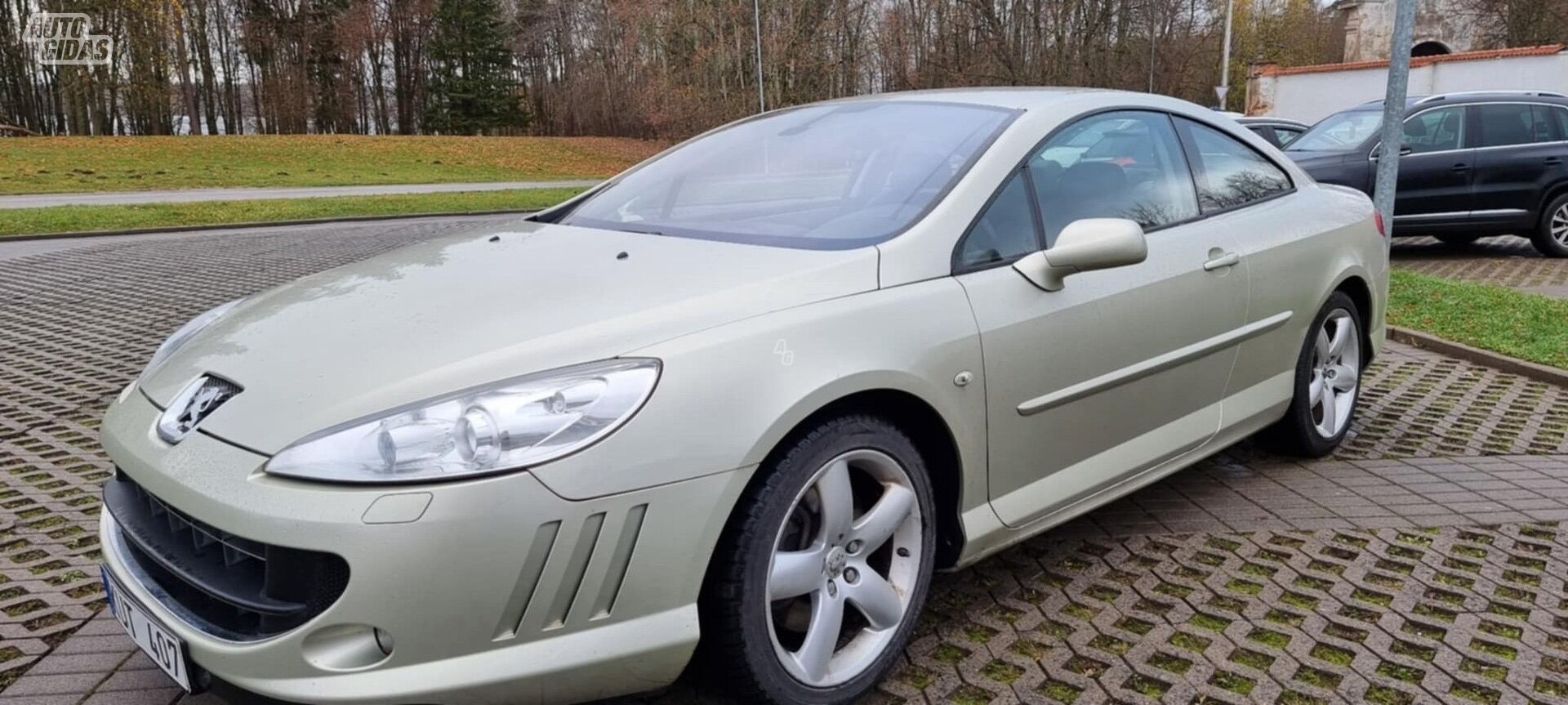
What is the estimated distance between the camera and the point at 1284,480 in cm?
424

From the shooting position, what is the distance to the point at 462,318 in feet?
7.86

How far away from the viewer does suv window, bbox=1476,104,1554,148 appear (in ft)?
36.1

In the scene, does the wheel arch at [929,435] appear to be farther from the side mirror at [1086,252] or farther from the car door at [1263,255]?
the car door at [1263,255]

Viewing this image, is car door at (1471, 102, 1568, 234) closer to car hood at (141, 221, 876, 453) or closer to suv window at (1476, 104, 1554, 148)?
suv window at (1476, 104, 1554, 148)

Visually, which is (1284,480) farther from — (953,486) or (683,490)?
(683,490)

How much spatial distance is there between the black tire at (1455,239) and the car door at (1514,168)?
0.53 m

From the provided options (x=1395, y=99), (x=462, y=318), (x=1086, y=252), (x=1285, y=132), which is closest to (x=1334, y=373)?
(x=1086, y=252)

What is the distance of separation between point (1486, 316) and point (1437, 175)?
14.2 feet

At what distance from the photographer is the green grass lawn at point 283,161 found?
2650 cm

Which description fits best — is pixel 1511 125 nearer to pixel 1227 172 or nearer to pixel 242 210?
pixel 1227 172

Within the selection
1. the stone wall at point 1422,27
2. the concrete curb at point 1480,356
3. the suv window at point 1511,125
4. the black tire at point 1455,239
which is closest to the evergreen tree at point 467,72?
the stone wall at point 1422,27

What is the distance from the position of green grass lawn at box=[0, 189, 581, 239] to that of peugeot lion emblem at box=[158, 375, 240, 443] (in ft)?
47.5

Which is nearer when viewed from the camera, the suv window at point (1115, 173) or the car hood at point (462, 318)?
the car hood at point (462, 318)

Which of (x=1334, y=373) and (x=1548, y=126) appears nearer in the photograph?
(x=1334, y=373)
